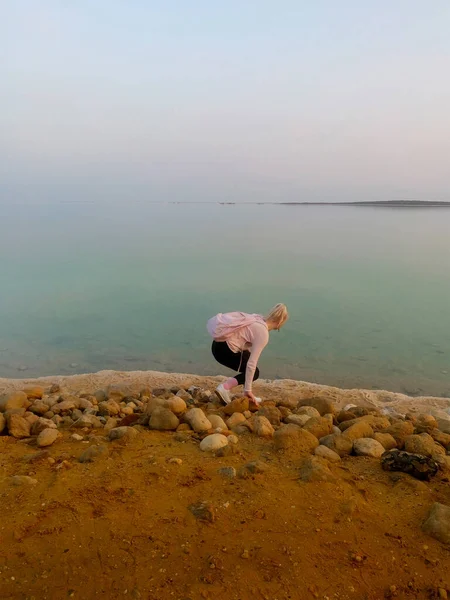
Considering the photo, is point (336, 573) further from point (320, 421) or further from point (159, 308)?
point (159, 308)

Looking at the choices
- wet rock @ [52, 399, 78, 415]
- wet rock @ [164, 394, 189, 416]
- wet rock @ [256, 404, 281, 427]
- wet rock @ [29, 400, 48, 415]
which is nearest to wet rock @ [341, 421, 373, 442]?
wet rock @ [256, 404, 281, 427]

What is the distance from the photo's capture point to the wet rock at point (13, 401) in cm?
571

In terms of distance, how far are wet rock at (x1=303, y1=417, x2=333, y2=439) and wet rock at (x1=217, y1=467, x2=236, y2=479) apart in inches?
48.6

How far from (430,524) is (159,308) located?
11.0m

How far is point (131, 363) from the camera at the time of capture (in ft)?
31.3

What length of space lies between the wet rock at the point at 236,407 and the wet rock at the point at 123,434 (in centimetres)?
136

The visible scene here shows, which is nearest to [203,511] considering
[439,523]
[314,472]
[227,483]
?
[227,483]

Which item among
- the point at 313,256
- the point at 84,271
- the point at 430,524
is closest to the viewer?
the point at 430,524

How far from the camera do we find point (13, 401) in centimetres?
580

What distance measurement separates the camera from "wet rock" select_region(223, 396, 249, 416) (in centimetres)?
582

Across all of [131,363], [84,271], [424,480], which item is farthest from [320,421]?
[84,271]

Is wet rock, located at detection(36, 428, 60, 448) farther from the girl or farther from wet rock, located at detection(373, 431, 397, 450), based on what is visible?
wet rock, located at detection(373, 431, 397, 450)

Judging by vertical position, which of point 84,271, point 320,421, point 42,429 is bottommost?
point 84,271

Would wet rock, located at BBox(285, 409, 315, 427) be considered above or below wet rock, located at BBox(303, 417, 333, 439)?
below
